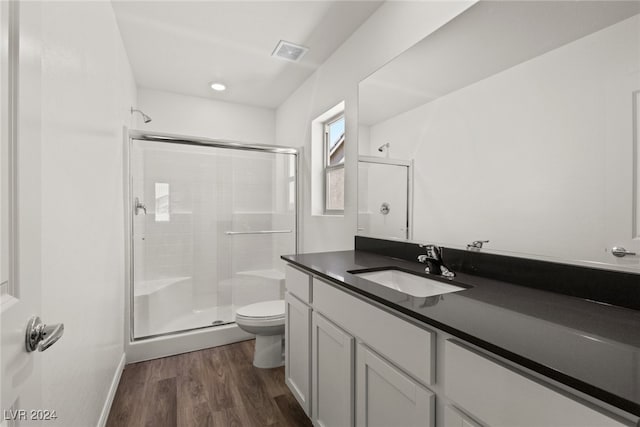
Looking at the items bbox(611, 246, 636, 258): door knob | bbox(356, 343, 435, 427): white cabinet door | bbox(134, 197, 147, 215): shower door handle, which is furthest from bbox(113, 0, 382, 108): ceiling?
bbox(356, 343, 435, 427): white cabinet door

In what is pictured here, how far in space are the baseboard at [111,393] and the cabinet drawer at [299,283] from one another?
3.75 feet

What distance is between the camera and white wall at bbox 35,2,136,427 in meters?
0.90

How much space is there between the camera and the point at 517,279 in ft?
3.77

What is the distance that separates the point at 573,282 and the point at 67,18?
199 cm

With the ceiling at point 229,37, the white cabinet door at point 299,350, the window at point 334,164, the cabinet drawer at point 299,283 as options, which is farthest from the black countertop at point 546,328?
the ceiling at point 229,37

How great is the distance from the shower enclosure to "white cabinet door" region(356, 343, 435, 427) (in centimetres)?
186

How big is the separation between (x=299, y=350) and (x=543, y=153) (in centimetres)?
Answer: 146

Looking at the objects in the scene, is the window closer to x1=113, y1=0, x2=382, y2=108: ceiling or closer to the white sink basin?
x1=113, y1=0, x2=382, y2=108: ceiling

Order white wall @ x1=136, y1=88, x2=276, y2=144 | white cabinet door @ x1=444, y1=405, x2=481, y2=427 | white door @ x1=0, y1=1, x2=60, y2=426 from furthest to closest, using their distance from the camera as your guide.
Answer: white wall @ x1=136, y1=88, x2=276, y2=144 < white cabinet door @ x1=444, y1=405, x2=481, y2=427 < white door @ x1=0, y1=1, x2=60, y2=426

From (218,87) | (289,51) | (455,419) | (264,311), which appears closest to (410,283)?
(455,419)

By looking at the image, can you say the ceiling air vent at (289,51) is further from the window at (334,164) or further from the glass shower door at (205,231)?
the glass shower door at (205,231)

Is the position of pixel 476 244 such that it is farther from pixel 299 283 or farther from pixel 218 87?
pixel 218 87

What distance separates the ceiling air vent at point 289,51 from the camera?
7.54ft

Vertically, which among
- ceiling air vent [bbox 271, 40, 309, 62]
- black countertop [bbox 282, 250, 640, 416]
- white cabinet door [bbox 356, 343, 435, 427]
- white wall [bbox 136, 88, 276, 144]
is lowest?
white cabinet door [bbox 356, 343, 435, 427]
